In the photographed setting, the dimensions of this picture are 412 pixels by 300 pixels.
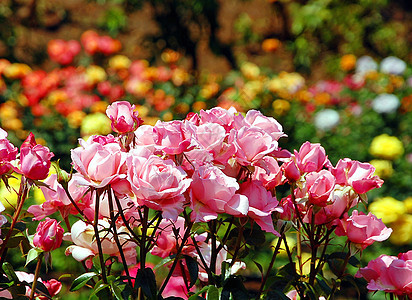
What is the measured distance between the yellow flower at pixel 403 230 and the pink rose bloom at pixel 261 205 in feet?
5.54

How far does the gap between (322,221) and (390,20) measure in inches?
246

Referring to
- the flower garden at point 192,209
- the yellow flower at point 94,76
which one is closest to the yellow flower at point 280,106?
the yellow flower at point 94,76

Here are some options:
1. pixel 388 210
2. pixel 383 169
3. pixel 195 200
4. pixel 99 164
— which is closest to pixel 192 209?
pixel 195 200

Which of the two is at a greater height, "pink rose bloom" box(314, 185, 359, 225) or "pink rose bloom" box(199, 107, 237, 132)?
"pink rose bloom" box(199, 107, 237, 132)

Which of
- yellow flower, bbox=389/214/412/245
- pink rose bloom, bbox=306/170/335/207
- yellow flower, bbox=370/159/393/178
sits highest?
pink rose bloom, bbox=306/170/335/207

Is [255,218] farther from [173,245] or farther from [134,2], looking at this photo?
[134,2]

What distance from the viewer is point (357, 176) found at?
79 centimetres

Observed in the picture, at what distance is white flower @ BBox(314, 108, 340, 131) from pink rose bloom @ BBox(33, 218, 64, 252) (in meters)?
2.84

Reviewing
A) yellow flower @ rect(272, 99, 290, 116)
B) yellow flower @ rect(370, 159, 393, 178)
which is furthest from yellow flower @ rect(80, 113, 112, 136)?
yellow flower @ rect(370, 159, 393, 178)

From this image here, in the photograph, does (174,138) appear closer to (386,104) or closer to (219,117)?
(219,117)

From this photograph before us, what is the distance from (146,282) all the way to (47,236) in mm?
140

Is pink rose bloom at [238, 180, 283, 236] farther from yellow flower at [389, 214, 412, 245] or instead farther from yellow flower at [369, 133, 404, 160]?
yellow flower at [369, 133, 404, 160]

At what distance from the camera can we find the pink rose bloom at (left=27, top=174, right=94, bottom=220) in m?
0.77

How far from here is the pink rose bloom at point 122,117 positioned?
2.48 feet
